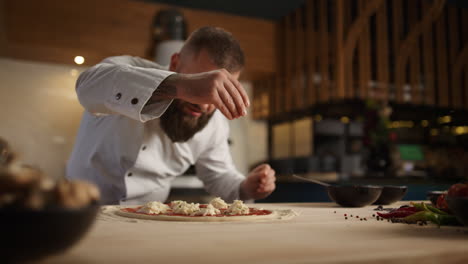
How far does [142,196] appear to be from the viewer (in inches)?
65.9

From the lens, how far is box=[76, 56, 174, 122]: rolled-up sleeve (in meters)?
1.09

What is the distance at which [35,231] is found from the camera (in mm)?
370

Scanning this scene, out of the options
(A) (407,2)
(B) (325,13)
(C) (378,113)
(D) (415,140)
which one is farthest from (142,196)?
(D) (415,140)

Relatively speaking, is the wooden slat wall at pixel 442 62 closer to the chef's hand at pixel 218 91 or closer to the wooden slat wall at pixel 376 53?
the wooden slat wall at pixel 376 53

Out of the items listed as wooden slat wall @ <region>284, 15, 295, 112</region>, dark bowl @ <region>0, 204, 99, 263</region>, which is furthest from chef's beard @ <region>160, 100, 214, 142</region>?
wooden slat wall @ <region>284, 15, 295, 112</region>

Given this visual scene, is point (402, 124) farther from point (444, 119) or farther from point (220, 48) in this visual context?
point (220, 48)

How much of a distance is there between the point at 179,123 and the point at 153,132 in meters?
0.13

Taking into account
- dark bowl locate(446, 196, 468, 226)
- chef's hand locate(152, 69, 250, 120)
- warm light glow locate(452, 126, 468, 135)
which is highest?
warm light glow locate(452, 126, 468, 135)

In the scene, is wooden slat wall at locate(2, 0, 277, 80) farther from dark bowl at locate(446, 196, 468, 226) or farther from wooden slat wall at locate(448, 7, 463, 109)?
dark bowl at locate(446, 196, 468, 226)

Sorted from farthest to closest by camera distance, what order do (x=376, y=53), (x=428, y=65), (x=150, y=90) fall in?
(x=428, y=65), (x=376, y=53), (x=150, y=90)

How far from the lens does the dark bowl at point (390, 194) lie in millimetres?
1274

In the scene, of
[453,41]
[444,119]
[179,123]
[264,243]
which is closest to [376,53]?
[453,41]

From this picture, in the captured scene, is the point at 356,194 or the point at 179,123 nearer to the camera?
the point at 356,194

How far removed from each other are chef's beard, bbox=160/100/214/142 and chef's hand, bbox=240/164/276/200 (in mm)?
304
